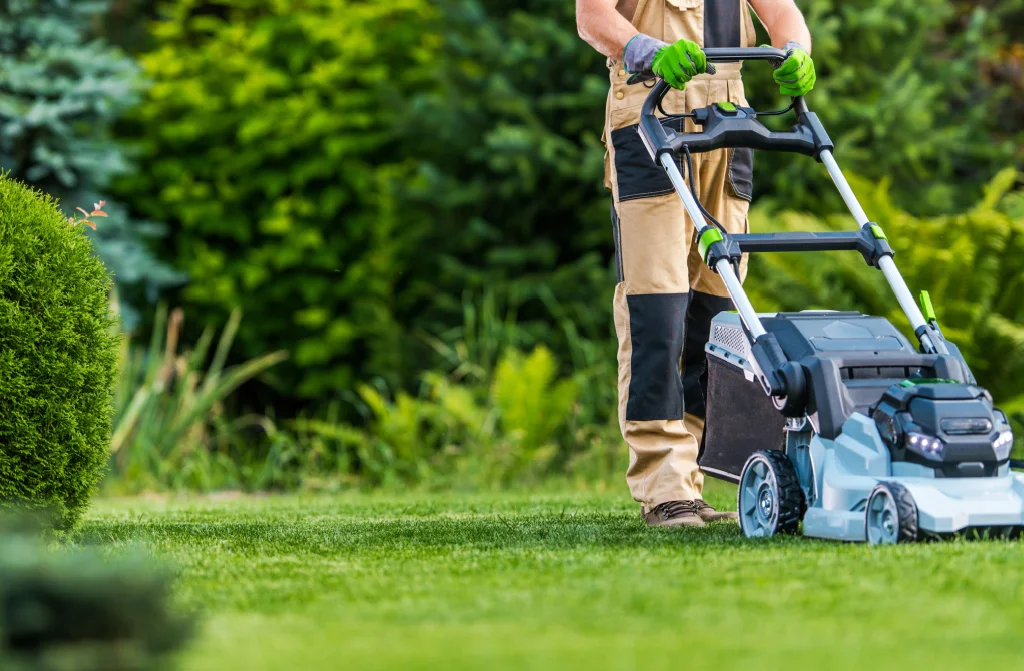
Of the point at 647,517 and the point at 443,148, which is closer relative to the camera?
the point at 647,517

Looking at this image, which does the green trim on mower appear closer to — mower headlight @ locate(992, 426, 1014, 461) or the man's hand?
mower headlight @ locate(992, 426, 1014, 461)

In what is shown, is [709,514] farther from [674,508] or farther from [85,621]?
[85,621]

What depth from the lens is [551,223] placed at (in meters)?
9.52

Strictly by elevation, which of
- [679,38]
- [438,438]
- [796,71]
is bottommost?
[438,438]

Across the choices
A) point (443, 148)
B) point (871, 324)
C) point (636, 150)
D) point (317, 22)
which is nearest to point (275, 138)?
point (317, 22)

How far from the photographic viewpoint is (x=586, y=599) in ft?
8.49

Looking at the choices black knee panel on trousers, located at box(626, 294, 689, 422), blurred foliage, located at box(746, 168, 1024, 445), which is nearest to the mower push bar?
black knee panel on trousers, located at box(626, 294, 689, 422)

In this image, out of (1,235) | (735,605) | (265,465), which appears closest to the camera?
(735,605)

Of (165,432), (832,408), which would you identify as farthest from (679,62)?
(165,432)

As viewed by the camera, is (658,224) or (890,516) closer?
(890,516)

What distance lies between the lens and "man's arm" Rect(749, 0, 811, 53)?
4.40m

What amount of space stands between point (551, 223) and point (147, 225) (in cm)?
294

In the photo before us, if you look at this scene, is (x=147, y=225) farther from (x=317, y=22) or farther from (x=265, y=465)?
(x=265, y=465)

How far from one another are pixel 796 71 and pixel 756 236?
2.04 ft
